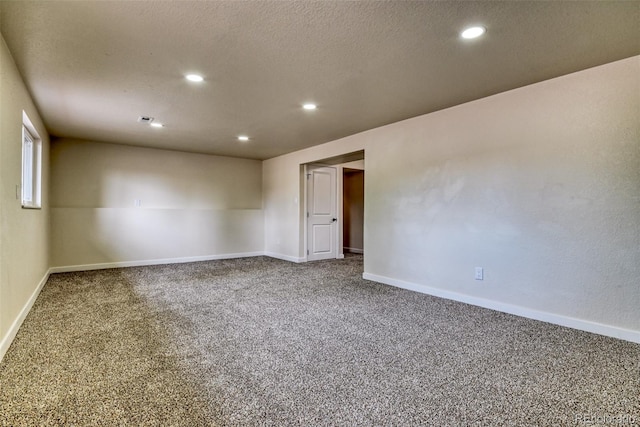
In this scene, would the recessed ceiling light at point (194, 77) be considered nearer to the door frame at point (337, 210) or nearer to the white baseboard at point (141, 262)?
the door frame at point (337, 210)

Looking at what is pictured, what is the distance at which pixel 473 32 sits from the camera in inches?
84.6

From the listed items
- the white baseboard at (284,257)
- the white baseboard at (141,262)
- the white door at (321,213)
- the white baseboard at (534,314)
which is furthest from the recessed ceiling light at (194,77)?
the white baseboard at (141,262)

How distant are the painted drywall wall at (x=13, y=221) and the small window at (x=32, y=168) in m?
0.51

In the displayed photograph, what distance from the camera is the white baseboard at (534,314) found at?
255 cm

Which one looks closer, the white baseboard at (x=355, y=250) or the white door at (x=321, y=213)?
the white door at (x=321, y=213)

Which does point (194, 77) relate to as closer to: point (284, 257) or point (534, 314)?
point (534, 314)

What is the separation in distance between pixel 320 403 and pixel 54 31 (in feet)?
9.38

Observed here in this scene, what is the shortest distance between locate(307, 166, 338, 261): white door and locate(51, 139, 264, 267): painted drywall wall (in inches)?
57.3

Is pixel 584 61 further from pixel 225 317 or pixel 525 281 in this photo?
pixel 225 317

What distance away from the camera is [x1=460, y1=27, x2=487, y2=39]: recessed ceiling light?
6.93 feet

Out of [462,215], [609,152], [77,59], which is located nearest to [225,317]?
[77,59]

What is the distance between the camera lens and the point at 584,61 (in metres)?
2.56

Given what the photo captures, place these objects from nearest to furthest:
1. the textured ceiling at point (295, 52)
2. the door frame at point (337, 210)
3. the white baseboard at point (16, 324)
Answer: the textured ceiling at point (295, 52), the white baseboard at point (16, 324), the door frame at point (337, 210)

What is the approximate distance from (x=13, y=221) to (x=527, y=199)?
445 centimetres
